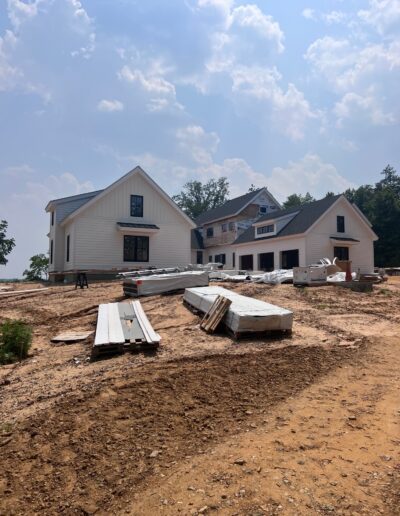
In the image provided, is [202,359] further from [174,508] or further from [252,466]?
[174,508]

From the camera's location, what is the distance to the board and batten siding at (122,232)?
77.2ft

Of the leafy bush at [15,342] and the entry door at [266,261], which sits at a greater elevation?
the entry door at [266,261]

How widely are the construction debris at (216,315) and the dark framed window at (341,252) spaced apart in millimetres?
22314

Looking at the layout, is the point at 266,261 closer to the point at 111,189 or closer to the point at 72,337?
the point at 111,189

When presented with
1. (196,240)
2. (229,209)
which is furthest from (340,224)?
(196,240)

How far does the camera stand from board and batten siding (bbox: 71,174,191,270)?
23.5m

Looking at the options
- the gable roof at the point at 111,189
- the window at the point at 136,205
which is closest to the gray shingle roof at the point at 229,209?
the gable roof at the point at 111,189

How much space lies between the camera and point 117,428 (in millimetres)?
4047

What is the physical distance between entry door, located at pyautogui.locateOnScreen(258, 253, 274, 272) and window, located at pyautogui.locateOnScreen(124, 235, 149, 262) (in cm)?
1100

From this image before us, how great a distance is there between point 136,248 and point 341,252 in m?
15.4

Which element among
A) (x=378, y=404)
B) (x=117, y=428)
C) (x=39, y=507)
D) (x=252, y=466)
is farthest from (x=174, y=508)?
(x=378, y=404)

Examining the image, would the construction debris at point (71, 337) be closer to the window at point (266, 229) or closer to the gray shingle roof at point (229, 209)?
the window at point (266, 229)

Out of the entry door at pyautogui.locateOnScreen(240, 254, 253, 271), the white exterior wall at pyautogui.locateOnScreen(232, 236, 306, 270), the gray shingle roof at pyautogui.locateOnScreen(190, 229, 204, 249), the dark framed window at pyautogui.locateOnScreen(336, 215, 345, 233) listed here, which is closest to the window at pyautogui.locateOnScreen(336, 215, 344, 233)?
the dark framed window at pyautogui.locateOnScreen(336, 215, 345, 233)

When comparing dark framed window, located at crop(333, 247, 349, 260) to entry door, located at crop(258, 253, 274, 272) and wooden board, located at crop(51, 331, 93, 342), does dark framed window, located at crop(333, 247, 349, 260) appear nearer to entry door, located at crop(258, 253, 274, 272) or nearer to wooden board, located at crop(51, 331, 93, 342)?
entry door, located at crop(258, 253, 274, 272)
